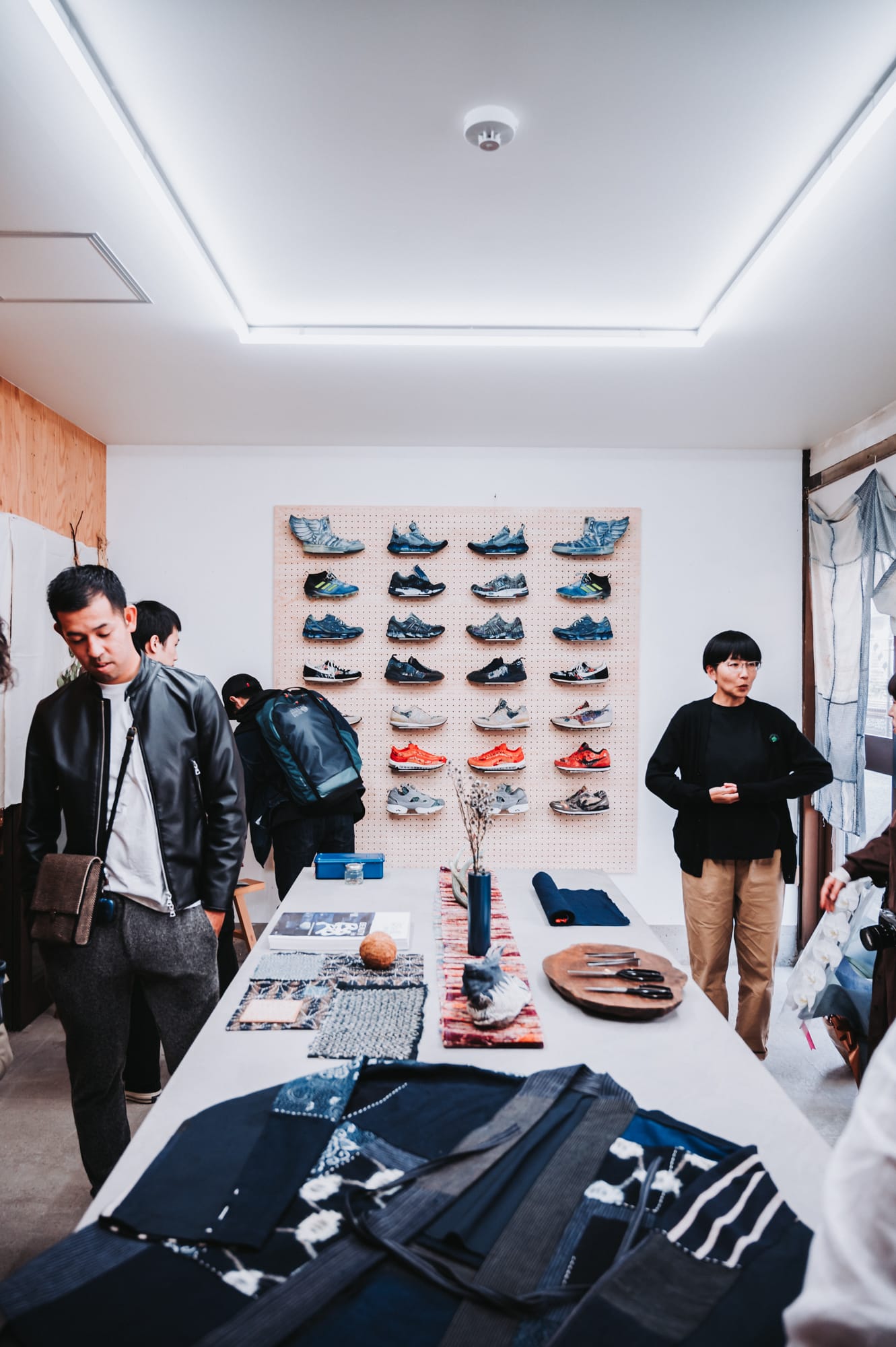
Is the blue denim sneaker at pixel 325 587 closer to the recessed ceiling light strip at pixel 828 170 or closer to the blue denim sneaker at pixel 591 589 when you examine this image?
the blue denim sneaker at pixel 591 589

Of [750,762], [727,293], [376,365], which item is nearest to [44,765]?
[376,365]

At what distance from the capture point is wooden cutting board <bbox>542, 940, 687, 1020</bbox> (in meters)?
1.55

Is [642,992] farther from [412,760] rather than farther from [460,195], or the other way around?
[412,760]

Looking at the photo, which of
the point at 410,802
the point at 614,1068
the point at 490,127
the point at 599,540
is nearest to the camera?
the point at 614,1068

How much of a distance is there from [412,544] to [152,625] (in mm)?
1832

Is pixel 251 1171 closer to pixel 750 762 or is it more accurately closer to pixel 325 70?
pixel 325 70

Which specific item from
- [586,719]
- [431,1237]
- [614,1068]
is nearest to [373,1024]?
[614,1068]

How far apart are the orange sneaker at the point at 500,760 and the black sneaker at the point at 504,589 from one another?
85 centimetres

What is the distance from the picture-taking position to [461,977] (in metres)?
1.75

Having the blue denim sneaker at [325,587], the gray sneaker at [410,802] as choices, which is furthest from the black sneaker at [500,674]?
the blue denim sneaker at [325,587]

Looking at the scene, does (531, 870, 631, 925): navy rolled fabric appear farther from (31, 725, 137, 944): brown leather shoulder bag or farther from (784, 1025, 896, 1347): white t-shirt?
(784, 1025, 896, 1347): white t-shirt

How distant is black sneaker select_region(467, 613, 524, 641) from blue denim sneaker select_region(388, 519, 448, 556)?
49cm

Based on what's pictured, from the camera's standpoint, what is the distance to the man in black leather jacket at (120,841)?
1.87m

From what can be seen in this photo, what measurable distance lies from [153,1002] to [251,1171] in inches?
40.8
